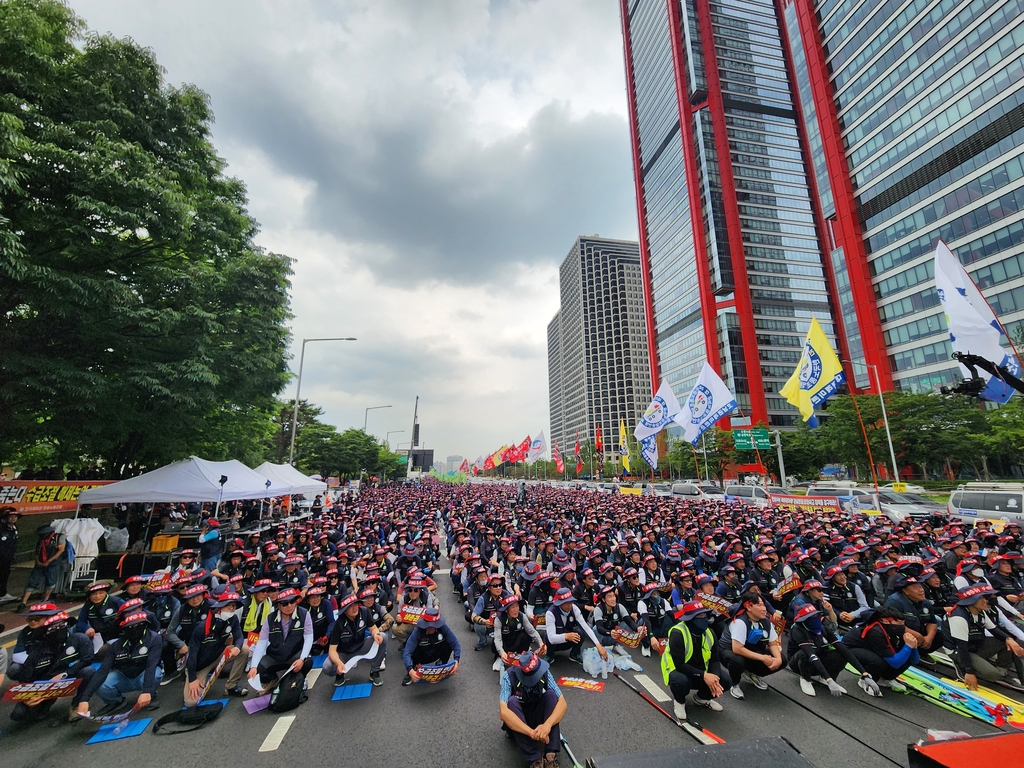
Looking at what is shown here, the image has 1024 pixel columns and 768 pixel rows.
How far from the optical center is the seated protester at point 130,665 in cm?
556

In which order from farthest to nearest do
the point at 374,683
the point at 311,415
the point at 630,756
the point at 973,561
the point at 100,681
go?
1. the point at 311,415
2. the point at 973,561
3. the point at 374,683
4. the point at 100,681
5. the point at 630,756

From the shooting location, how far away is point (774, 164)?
8431 centimetres

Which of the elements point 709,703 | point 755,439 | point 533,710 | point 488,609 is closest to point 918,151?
point 755,439

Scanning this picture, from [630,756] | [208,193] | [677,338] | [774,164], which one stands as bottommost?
[630,756]

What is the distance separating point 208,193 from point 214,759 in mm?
18927

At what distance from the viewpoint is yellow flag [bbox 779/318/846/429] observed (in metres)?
21.0

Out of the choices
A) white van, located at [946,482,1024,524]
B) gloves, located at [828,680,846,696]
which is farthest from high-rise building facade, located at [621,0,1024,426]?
gloves, located at [828,680,846,696]

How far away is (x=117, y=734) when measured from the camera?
16.8ft

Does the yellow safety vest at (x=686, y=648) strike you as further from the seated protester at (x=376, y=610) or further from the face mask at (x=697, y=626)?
the seated protester at (x=376, y=610)

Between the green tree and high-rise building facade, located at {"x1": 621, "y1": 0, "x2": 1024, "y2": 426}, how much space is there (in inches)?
2336

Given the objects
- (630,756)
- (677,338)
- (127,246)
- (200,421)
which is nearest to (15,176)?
(127,246)

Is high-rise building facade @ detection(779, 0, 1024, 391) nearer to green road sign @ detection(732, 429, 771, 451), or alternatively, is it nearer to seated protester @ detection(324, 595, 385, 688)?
green road sign @ detection(732, 429, 771, 451)

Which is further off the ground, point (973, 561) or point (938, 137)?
point (938, 137)

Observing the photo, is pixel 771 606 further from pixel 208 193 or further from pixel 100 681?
pixel 208 193
